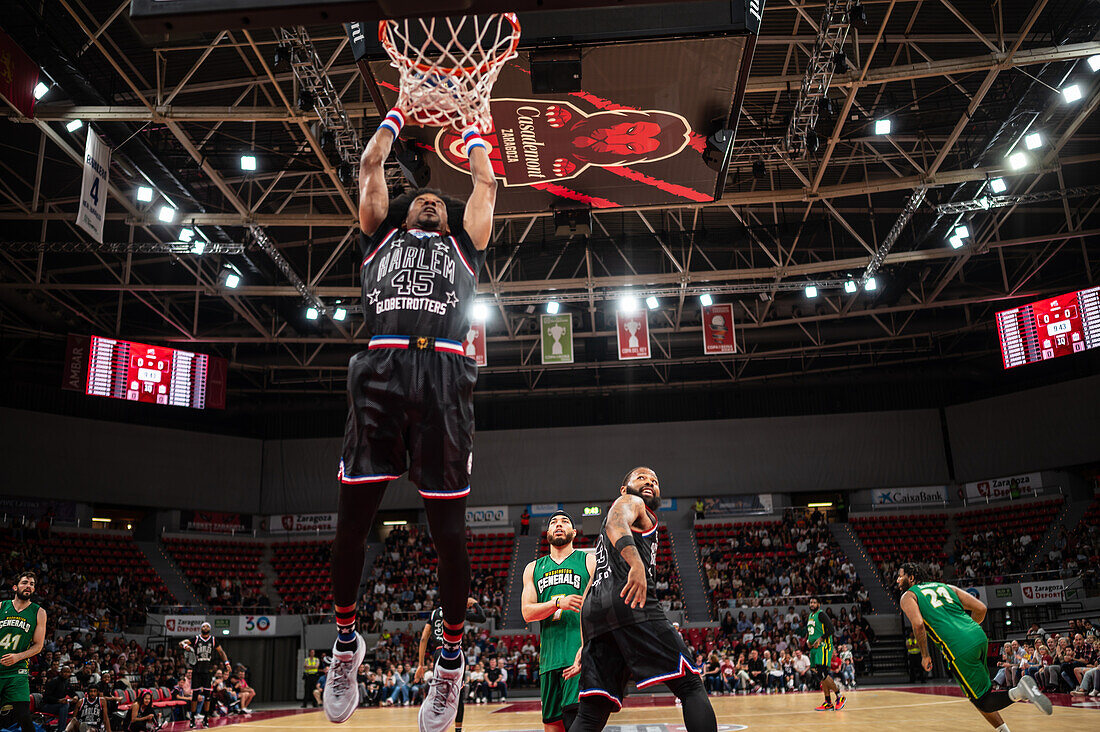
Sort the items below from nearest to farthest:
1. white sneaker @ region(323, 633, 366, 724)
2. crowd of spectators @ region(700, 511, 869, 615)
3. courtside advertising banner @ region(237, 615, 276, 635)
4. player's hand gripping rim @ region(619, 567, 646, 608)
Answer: white sneaker @ region(323, 633, 366, 724), player's hand gripping rim @ region(619, 567, 646, 608), courtside advertising banner @ region(237, 615, 276, 635), crowd of spectators @ region(700, 511, 869, 615)

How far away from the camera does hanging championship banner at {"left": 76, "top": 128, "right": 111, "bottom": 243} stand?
14180 mm

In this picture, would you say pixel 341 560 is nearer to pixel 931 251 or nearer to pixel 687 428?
pixel 931 251

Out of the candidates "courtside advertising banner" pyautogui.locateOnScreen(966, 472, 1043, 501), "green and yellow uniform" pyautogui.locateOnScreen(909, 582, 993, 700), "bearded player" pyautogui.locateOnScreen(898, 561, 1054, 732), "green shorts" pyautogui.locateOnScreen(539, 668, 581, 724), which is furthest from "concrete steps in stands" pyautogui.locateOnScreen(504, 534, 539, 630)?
"green shorts" pyautogui.locateOnScreen(539, 668, 581, 724)

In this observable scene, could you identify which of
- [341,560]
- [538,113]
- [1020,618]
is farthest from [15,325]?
[1020,618]

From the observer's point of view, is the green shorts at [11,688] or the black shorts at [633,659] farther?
the green shorts at [11,688]

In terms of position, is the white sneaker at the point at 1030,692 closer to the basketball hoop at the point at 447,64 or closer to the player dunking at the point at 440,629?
the player dunking at the point at 440,629

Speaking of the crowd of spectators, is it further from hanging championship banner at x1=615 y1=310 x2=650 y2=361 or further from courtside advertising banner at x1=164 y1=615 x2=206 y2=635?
courtside advertising banner at x1=164 y1=615 x2=206 y2=635

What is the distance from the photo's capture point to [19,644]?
812cm

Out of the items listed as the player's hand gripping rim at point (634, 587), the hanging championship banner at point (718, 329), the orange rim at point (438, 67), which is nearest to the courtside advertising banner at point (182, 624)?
the hanging championship banner at point (718, 329)

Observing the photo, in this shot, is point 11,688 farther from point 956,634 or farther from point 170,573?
point 170,573

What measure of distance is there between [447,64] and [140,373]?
20081 mm

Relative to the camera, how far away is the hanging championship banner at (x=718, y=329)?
2220 centimetres

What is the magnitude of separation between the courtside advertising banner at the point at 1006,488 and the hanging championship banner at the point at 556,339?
686 inches

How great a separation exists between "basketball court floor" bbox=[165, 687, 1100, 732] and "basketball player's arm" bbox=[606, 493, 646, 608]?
530cm
